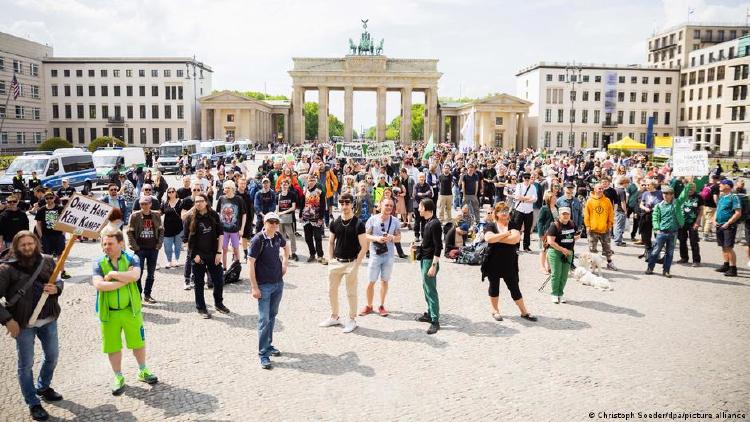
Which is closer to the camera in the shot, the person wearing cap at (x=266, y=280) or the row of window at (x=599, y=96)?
the person wearing cap at (x=266, y=280)

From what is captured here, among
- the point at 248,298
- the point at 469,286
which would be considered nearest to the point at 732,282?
the point at 469,286

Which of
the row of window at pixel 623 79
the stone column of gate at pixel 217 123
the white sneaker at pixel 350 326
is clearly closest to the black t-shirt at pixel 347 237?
the white sneaker at pixel 350 326

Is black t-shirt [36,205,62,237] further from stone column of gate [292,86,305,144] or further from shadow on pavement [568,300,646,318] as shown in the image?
stone column of gate [292,86,305,144]

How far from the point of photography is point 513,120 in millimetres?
86188

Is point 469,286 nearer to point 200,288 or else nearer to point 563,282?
point 563,282

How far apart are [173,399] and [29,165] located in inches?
933

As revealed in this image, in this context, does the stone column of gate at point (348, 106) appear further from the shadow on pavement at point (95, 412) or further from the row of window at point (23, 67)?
the shadow on pavement at point (95, 412)

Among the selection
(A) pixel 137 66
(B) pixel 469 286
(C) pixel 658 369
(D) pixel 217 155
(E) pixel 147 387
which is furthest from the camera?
(A) pixel 137 66

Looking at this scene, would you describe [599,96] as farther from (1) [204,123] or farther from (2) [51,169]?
(2) [51,169]

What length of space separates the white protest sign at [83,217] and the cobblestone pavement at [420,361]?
5.51ft

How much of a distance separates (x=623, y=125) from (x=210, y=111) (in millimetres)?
68563

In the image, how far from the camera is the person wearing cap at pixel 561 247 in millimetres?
9250

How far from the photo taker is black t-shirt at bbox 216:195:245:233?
33.9 feet

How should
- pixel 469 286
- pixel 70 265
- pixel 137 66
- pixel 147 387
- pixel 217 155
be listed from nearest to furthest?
pixel 147 387 < pixel 469 286 < pixel 70 265 < pixel 217 155 < pixel 137 66
